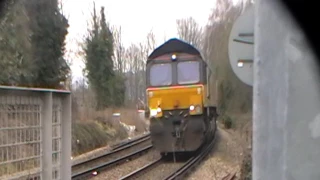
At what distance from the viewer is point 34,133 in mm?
7102

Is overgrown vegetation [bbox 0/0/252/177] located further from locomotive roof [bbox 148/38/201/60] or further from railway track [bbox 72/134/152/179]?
locomotive roof [bbox 148/38/201/60]

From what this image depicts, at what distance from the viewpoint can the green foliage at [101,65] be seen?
41.1 m

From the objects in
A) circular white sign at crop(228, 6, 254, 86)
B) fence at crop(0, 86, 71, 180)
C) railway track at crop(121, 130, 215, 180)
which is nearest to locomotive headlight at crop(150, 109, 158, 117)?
railway track at crop(121, 130, 215, 180)

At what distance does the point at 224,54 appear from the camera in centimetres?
3366

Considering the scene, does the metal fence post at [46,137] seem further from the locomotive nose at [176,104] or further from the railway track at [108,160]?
the locomotive nose at [176,104]

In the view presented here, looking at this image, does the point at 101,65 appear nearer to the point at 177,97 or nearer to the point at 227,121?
the point at 227,121

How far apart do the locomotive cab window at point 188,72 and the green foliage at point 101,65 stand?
23485mm

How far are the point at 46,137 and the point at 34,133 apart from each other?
19 cm

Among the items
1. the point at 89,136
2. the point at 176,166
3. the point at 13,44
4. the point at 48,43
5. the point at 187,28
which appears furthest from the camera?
the point at 187,28

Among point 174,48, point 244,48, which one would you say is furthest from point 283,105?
point 174,48

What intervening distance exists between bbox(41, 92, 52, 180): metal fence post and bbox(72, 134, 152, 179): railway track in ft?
19.6

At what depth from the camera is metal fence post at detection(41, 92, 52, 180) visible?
7.22m


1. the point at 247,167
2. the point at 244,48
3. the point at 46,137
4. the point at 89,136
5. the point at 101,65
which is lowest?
the point at 89,136

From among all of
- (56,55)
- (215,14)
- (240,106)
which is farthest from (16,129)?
(215,14)
